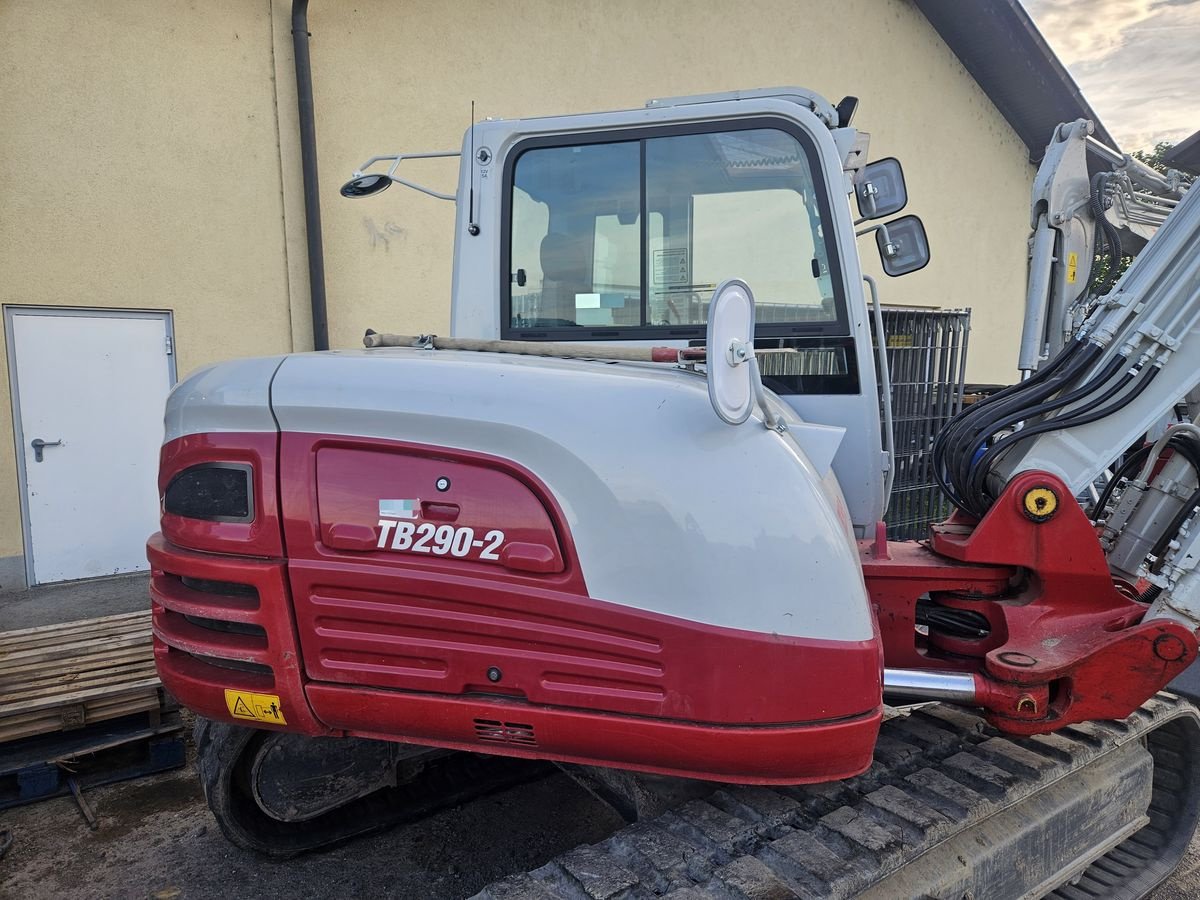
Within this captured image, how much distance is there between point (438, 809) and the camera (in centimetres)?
338

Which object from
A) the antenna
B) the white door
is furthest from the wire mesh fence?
the white door

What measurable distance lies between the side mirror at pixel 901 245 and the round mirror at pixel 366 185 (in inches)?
76.6

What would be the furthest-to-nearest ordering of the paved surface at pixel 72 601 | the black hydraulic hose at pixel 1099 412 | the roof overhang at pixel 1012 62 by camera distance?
the roof overhang at pixel 1012 62 → the paved surface at pixel 72 601 → the black hydraulic hose at pixel 1099 412

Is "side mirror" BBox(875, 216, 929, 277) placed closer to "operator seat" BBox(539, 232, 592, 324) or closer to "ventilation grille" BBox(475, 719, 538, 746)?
"operator seat" BBox(539, 232, 592, 324)

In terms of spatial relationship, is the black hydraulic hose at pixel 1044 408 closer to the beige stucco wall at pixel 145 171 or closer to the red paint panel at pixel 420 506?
the red paint panel at pixel 420 506

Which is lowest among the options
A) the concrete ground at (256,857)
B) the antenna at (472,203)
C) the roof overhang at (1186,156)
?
the concrete ground at (256,857)

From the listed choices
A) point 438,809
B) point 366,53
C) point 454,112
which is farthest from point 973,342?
point 438,809

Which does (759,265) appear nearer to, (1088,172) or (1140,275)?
(1140,275)

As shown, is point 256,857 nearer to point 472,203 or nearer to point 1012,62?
point 472,203

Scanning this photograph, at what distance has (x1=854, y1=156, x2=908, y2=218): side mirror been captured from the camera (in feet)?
8.89

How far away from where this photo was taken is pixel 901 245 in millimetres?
2777

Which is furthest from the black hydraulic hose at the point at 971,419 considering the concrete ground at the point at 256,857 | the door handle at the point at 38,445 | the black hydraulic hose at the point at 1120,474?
the door handle at the point at 38,445

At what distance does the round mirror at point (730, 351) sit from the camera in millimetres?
1670

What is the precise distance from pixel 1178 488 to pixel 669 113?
208 cm
